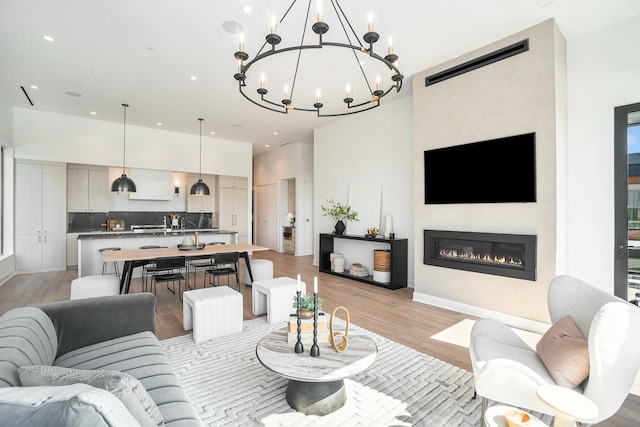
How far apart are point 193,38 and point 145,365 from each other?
141 inches

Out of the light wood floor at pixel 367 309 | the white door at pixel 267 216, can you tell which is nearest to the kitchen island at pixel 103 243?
the light wood floor at pixel 367 309

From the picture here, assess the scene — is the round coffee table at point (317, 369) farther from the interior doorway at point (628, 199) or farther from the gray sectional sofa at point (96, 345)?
the interior doorway at point (628, 199)

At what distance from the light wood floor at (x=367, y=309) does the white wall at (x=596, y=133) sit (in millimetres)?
1549

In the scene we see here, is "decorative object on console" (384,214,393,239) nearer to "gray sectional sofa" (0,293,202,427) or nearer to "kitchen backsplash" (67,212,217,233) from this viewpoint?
"gray sectional sofa" (0,293,202,427)

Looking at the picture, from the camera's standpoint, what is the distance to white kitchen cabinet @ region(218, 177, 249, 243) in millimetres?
8734

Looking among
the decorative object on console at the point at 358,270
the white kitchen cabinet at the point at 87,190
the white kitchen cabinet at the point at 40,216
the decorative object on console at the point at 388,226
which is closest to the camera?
the decorative object on console at the point at 388,226

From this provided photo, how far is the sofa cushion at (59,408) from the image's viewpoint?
0.76 meters

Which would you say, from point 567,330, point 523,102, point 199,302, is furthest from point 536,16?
point 199,302

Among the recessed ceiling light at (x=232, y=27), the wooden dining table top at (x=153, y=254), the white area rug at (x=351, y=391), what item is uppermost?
the recessed ceiling light at (x=232, y=27)

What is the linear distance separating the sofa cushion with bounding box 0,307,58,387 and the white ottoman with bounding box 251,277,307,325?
203 centimetres

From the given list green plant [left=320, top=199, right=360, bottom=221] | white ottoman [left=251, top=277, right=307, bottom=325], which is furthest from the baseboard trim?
green plant [left=320, top=199, right=360, bottom=221]

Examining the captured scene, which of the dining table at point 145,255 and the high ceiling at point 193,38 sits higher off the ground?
the high ceiling at point 193,38

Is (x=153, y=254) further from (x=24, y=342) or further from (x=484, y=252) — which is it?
(x=484, y=252)

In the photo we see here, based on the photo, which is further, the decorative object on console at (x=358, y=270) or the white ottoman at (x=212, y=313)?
the decorative object on console at (x=358, y=270)
